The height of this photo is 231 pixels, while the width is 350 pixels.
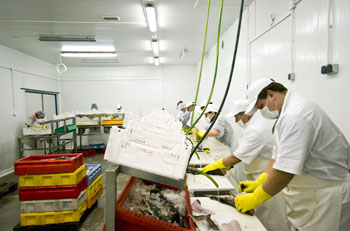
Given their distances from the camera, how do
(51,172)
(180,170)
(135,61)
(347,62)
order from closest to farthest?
(180,170) → (347,62) → (51,172) → (135,61)

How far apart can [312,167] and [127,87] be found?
22.6 ft

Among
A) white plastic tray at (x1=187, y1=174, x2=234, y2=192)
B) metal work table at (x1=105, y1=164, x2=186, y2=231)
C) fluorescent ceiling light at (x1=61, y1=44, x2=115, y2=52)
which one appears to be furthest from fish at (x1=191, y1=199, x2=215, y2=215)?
fluorescent ceiling light at (x1=61, y1=44, x2=115, y2=52)

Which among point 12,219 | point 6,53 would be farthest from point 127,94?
point 12,219

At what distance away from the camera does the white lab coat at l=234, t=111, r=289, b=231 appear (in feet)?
5.36

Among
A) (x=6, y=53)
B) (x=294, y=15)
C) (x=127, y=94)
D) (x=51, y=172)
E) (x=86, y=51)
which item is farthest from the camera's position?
(x=127, y=94)

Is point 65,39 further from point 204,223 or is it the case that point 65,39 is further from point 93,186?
point 204,223

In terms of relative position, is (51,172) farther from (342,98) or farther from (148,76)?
(148,76)

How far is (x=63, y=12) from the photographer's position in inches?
120

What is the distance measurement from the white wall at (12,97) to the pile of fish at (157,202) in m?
4.85

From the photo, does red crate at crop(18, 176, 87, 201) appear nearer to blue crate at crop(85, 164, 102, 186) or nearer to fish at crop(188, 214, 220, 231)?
blue crate at crop(85, 164, 102, 186)

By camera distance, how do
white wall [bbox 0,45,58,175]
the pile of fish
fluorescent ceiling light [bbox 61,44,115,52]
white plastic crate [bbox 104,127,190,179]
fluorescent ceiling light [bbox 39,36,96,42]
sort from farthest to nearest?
fluorescent ceiling light [bbox 61,44,115,52] → white wall [bbox 0,45,58,175] → fluorescent ceiling light [bbox 39,36,96,42] → the pile of fish → white plastic crate [bbox 104,127,190,179]

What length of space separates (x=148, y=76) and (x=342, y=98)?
6.61 m

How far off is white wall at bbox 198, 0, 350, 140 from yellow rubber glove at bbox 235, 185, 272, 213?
732mm

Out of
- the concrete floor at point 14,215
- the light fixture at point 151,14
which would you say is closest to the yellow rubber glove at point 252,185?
the concrete floor at point 14,215
